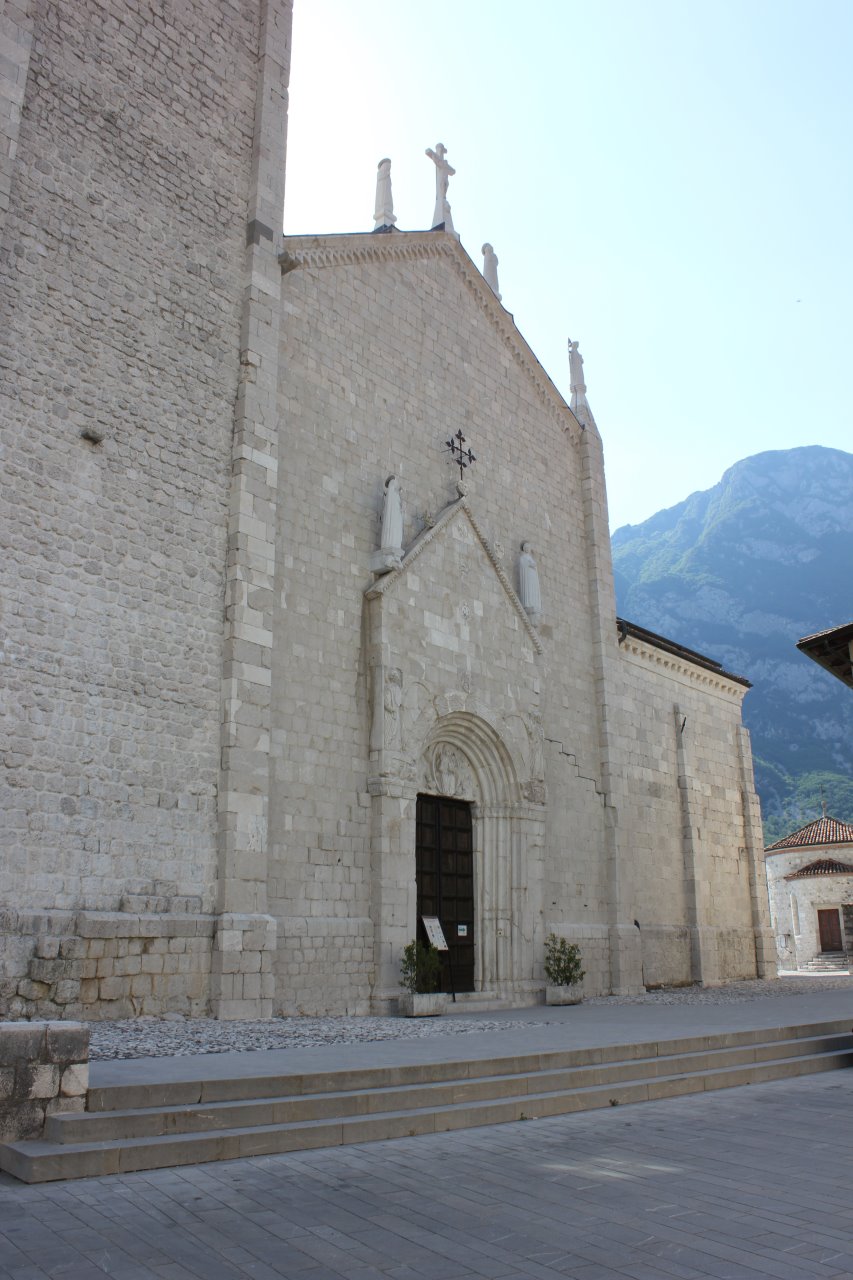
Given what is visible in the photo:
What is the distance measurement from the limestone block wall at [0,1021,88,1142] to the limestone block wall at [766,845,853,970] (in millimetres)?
33269

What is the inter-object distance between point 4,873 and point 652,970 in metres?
14.4

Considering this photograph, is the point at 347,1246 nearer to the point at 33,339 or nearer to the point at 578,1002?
the point at 33,339

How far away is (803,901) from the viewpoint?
118ft

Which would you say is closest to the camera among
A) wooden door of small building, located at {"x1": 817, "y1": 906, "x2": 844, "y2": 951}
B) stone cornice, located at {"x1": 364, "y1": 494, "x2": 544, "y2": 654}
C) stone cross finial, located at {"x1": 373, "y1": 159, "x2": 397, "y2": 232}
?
stone cornice, located at {"x1": 364, "y1": 494, "x2": 544, "y2": 654}

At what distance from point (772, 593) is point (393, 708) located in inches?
4907

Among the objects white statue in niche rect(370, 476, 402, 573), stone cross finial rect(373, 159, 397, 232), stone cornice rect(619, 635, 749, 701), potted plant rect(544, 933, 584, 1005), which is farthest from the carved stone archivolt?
stone cross finial rect(373, 159, 397, 232)

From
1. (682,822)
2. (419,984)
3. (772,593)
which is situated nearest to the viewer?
(419,984)

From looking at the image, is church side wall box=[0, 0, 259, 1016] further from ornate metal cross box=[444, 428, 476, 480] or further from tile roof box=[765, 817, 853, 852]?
tile roof box=[765, 817, 853, 852]

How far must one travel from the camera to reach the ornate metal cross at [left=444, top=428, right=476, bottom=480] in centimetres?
1816

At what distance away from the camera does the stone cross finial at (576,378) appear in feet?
73.9

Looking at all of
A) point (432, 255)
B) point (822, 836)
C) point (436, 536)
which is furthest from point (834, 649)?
point (822, 836)

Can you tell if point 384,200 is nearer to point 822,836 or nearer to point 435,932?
point 435,932

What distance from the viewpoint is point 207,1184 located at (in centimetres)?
533

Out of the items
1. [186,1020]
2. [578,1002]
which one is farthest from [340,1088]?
[578,1002]
